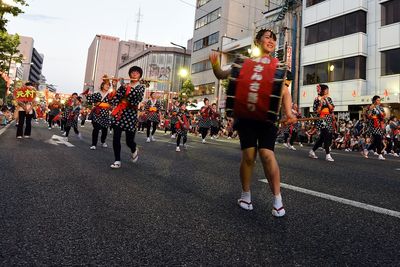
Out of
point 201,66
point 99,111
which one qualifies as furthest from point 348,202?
point 201,66

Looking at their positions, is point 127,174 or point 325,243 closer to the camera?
point 325,243

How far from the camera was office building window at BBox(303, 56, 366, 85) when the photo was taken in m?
23.3

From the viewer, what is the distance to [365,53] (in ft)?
76.6

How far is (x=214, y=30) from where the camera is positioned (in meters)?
47.0

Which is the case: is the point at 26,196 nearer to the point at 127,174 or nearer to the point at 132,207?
the point at 132,207

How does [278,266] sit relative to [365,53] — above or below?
below

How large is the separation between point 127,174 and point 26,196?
5.71 ft

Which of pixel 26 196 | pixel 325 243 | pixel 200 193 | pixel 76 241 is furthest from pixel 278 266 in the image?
pixel 26 196

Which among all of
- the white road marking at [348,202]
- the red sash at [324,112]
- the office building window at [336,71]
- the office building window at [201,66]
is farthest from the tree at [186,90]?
the white road marking at [348,202]

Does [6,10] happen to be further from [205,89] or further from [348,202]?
[205,89]

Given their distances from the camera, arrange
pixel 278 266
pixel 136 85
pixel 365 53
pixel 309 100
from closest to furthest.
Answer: pixel 278 266 → pixel 136 85 → pixel 365 53 → pixel 309 100

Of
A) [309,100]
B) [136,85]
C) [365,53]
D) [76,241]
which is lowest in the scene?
[76,241]

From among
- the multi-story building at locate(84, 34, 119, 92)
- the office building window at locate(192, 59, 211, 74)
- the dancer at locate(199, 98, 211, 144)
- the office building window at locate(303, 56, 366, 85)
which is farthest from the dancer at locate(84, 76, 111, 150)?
the multi-story building at locate(84, 34, 119, 92)

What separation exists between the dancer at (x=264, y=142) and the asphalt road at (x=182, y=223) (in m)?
0.18
